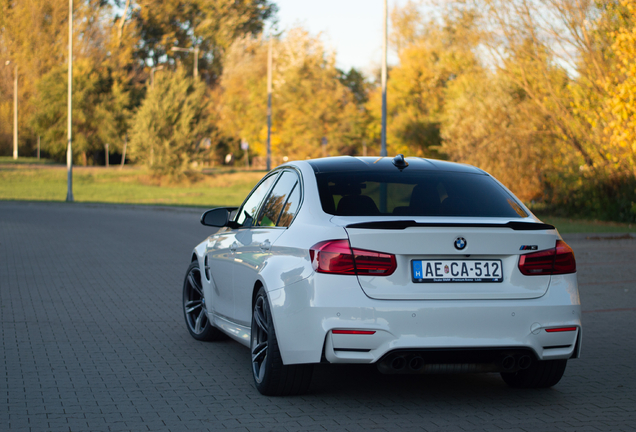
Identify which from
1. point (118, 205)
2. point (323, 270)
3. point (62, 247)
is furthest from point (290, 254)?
point (118, 205)

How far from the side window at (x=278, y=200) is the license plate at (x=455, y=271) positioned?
1267 mm

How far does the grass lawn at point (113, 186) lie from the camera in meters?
40.2

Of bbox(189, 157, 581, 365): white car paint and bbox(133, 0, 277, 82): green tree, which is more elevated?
bbox(133, 0, 277, 82): green tree

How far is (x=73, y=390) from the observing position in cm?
549

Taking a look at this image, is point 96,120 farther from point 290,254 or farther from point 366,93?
point 290,254

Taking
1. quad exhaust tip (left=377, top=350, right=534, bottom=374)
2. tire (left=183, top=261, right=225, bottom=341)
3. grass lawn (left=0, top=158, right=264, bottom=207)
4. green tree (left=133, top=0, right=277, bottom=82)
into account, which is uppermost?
green tree (left=133, top=0, right=277, bottom=82)

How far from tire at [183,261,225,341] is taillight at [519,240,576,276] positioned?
3.15m

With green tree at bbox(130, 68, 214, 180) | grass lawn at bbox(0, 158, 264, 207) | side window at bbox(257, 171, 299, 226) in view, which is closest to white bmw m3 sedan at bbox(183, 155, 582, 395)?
side window at bbox(257, 171, 299, 226)

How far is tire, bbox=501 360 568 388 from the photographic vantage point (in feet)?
18.0

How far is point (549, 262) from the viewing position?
4.98 metres

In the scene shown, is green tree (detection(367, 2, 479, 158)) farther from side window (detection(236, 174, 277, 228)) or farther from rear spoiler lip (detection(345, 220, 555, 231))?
rear spoiler lip (detection(345, 220, 555, 231))

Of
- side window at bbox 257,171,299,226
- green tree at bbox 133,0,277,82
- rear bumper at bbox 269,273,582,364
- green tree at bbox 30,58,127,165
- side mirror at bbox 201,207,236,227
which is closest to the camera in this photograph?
rear bumper at bbox 269,273,582,364

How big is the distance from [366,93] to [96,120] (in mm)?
21975

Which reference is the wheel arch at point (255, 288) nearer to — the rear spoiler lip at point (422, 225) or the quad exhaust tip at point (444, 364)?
the rear spoiler lip at point (422, 225)
